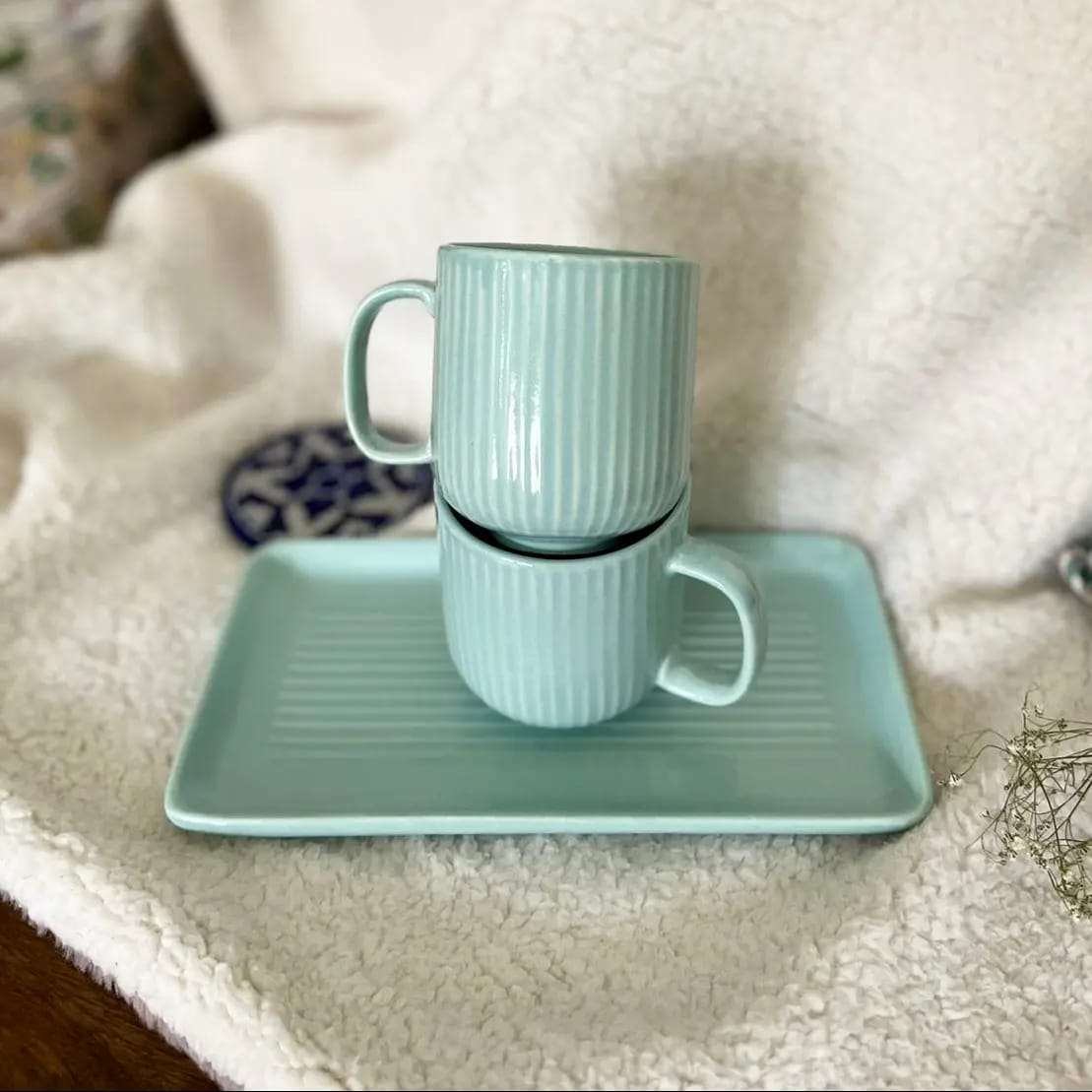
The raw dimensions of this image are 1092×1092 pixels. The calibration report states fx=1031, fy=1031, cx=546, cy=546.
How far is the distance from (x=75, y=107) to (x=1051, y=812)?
83 cm

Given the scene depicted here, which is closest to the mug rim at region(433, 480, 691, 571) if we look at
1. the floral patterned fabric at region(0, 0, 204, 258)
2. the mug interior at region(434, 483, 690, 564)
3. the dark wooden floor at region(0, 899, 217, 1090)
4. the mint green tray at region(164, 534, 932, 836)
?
the mug interior at region(434, 483, 690, 564)

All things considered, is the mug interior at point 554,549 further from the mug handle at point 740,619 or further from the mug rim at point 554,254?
the mug rim at point 554,254

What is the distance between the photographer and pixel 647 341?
0.45 meters

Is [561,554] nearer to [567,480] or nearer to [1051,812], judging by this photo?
[567,480]

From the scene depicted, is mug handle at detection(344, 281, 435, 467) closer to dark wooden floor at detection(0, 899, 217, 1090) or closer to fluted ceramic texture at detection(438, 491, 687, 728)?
→ fluted ceramic texture at detection(438, 491, 687, 728)

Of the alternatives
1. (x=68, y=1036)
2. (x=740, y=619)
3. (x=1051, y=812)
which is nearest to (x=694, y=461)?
(x=740, y=619)

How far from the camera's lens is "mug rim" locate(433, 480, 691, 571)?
49cm

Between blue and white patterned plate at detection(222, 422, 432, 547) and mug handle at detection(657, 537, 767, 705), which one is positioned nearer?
mug handle at detection(657, 537, 767, 705)

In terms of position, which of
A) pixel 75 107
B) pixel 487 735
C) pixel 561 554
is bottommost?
pixel 487 735

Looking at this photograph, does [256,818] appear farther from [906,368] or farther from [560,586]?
[906,368]

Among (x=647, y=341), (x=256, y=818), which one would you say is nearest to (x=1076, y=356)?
(x=647, y=341)

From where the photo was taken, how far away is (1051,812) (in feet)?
1.50

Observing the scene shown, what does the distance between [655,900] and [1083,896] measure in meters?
0.18

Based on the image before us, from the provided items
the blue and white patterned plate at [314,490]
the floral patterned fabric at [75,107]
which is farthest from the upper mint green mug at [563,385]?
the floral patterned fabric at [75,107]
